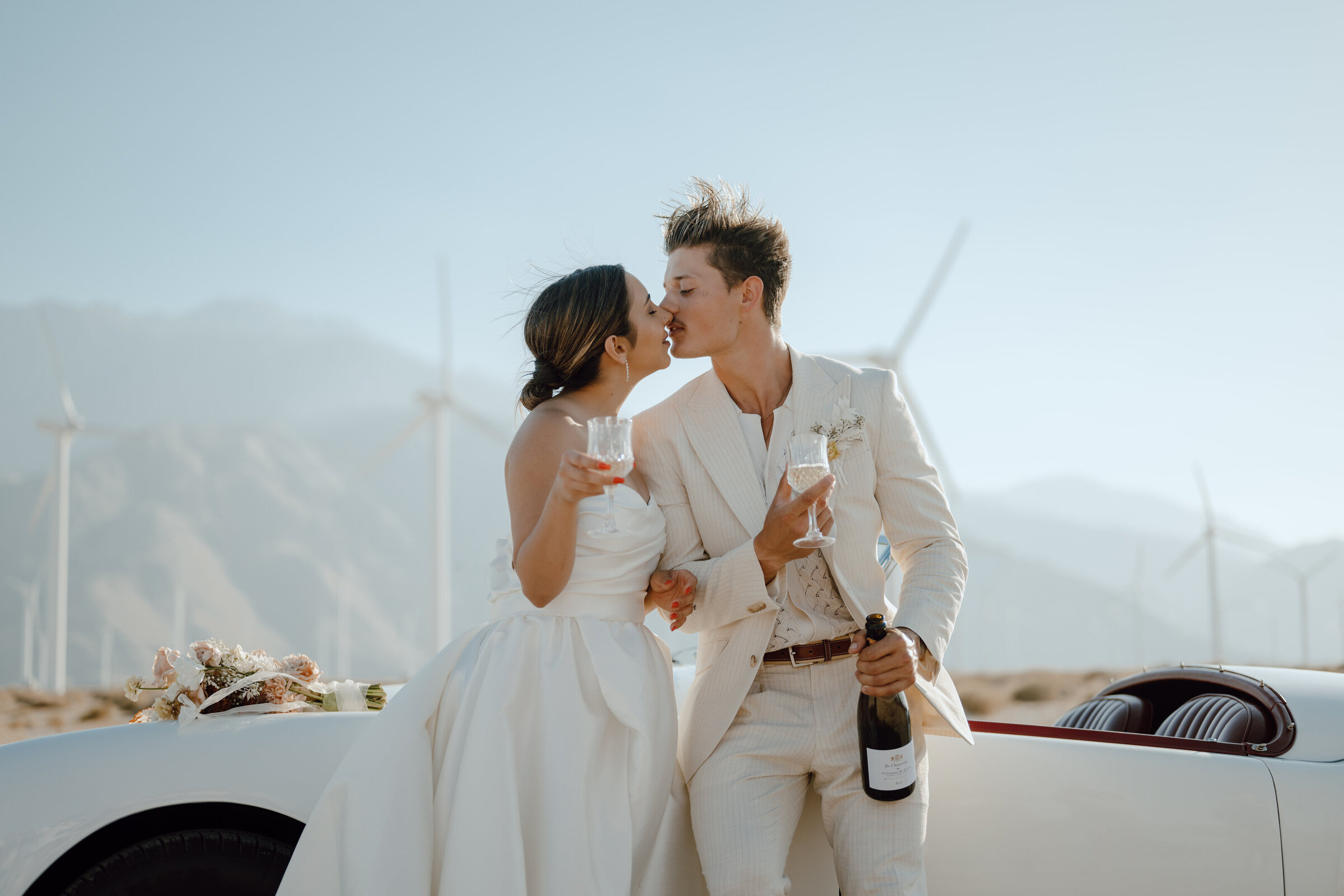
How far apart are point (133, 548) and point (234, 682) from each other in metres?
107

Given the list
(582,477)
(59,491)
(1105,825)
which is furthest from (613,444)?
(59,491)

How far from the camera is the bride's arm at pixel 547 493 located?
2.83 meters

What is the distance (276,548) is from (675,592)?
11266cm

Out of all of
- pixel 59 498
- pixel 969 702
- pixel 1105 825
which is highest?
pixel 1105 825

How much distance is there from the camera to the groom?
306cm

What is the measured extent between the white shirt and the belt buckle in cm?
2

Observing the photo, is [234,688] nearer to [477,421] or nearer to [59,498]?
[477,421]

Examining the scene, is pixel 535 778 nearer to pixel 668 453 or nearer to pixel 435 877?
pixel 435 877

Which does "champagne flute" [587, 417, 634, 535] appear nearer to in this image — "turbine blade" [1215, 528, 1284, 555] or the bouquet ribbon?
the bouquet ribbon

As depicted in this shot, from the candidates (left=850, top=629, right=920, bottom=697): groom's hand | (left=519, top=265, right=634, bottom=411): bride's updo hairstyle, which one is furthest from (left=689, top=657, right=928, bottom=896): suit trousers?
(left=519, top=265, right=634, bottom=411): bride's updo hairstyle

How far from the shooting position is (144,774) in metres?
3.05

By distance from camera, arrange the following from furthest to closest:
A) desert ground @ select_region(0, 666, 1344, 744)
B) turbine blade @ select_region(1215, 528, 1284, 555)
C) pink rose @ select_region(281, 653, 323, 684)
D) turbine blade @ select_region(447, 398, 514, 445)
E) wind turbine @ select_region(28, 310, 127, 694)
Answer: wind turbine @ select_region(28, 310, 127, 694)
turbine blade @ select_region(1215, 528, 1284, 555)
desert ground @ select_region(0, 666, 1344, 744)
turbine blade @ select_region(447, 398, 514, 445)
pink rose @ select_region(281, 653, 323, 684)

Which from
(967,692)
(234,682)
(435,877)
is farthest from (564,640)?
(967,692)

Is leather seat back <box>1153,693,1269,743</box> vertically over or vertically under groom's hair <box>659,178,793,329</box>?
under
